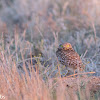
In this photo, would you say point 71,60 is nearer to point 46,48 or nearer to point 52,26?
point 46,48

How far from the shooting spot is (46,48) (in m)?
5.38

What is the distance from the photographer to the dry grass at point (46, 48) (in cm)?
306

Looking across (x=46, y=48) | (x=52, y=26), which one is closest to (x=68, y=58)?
(x=46, y=48)

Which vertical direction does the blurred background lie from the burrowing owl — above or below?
above

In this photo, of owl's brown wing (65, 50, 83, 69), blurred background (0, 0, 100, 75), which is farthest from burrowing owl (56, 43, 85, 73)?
blurred background (0, 0, 100, 75)

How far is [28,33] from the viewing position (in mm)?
7188

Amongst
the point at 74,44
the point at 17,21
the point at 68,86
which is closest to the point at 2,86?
the point at 68,86

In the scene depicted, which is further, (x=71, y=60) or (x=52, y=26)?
(x=52, y=26)

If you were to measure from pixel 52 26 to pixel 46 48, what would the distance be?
224 centimetres

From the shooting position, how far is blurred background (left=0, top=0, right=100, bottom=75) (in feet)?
17.7

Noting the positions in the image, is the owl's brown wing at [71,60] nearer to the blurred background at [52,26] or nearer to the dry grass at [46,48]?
the dry grass at [46,48]

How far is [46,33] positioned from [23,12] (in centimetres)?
289

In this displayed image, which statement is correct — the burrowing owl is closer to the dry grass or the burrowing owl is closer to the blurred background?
the dry grass

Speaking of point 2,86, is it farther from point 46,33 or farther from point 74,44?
point 46,33
